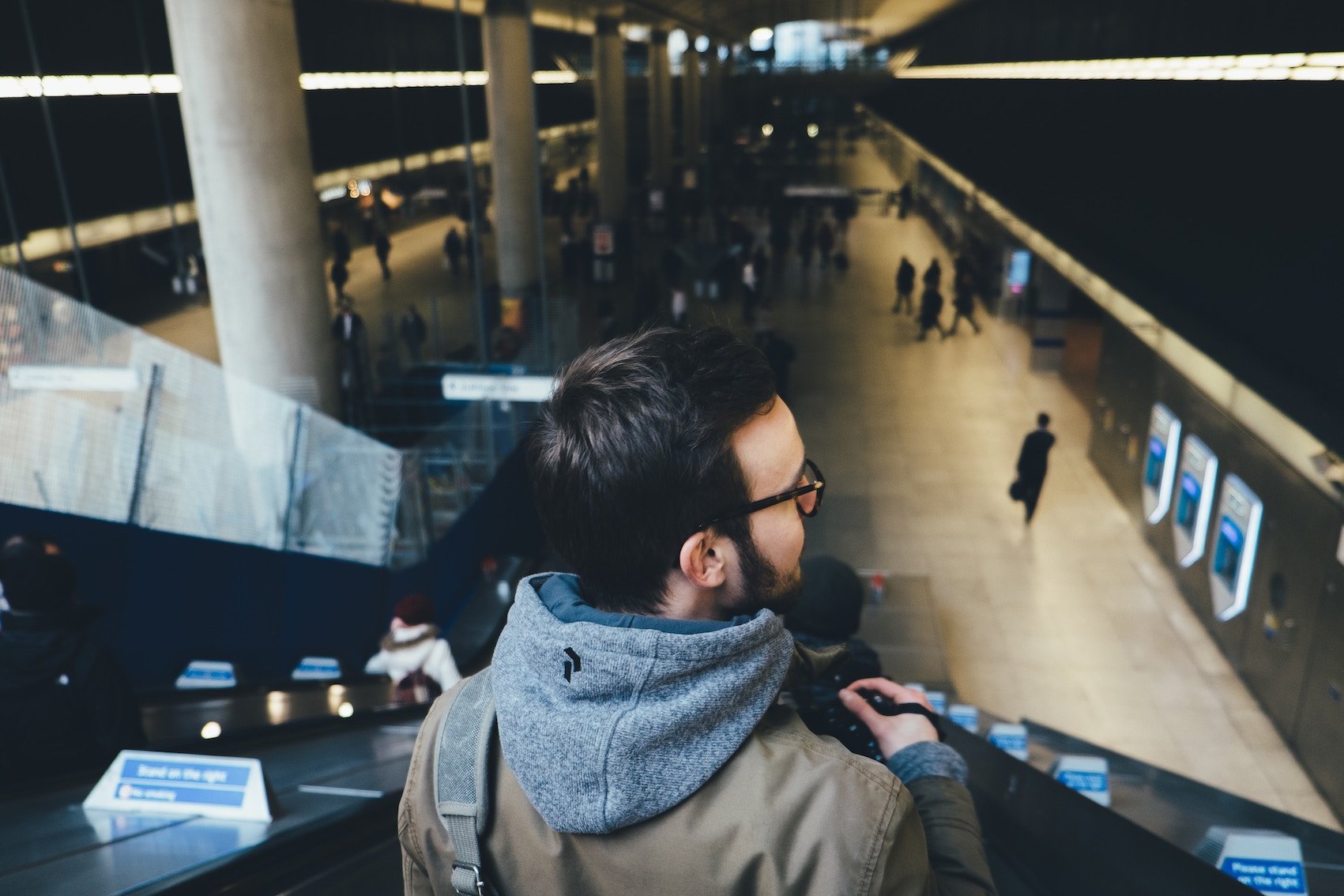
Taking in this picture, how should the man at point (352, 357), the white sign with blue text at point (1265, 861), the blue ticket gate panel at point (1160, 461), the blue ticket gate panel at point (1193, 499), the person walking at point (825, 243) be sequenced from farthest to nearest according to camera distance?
1. the person walking at point (825, 243)
2. the man at point (352, 357)
3. the blue ticket gate panel at point (1160, 461)
4. the blue ticket gate panel at point (1193, 499)
5. the white sign with blue text at point (1265, 861)

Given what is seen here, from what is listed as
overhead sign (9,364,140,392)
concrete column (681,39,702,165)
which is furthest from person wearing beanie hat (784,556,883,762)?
concrete column (681,39,702,165)

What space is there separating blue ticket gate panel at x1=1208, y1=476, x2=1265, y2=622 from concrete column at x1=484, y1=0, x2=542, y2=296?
1354cm

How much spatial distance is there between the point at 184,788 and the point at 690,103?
154 ft

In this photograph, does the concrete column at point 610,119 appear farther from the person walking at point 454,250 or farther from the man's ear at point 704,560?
the man's ear at point 704,560

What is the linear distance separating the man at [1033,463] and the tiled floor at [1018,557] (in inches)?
16.8

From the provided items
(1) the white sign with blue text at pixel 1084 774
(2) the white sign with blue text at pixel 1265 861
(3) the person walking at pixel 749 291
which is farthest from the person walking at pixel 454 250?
(2) the white sign with blue text at pixel 1265 861

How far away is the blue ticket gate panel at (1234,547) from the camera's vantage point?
854cm

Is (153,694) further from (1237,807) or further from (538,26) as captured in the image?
(538,26)

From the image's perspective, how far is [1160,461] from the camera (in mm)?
10898

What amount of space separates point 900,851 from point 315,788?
7.97 feet

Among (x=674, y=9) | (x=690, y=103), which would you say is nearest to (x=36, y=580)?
(x=674, y=9)

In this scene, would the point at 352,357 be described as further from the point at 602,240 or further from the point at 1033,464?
the point at 602,240

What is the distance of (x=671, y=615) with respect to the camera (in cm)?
135

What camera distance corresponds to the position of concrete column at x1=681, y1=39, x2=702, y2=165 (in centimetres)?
4581
